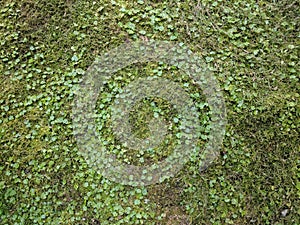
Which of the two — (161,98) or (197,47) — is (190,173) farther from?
(197,47)

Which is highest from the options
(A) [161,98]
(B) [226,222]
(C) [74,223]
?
(A) [161,98]

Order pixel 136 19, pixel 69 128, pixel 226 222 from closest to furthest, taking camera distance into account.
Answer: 1. pixel 226 222
2. pixel 69 128
3. pixel 136 19

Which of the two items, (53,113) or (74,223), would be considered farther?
(53,113)

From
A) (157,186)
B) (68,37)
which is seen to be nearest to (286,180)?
(157,186)

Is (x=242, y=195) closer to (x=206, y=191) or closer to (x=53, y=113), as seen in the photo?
(x=206, y=191)

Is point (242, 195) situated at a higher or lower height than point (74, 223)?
higher

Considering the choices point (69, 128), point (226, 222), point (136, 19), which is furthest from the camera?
point (136, 19)
